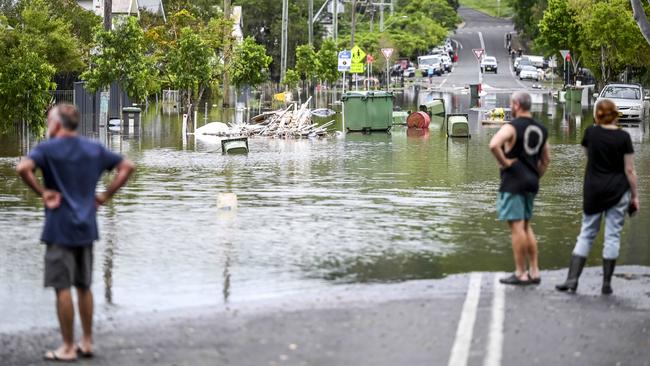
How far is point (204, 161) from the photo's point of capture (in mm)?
26859

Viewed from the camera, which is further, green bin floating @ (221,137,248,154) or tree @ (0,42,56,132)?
green bin floating @ (221,137,248,154)

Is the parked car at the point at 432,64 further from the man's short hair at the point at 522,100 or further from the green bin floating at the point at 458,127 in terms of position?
the man's short hair at the point at 522,100

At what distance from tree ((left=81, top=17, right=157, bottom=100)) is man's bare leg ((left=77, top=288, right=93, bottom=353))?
30.1 m

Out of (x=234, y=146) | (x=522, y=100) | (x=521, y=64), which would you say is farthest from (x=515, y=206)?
(x=521, y=64)

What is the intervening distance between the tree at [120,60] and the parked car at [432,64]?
69786 millimetres

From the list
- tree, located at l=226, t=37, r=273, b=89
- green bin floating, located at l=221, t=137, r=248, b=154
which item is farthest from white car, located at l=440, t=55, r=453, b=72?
green bin floating, located at l=221, t=137, r=248, b=154

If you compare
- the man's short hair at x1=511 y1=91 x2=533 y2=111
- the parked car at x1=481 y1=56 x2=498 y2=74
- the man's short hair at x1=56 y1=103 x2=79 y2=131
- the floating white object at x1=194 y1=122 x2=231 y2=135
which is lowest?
the floating white object at x1=194 y1=122 x2=231 y2=135

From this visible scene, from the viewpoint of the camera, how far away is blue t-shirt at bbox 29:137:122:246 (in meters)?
8.82

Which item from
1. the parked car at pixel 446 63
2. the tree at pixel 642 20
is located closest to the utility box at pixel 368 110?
the tree at pixel 642 20

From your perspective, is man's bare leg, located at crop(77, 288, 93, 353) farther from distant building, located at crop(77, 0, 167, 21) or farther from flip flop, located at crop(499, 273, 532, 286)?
distant building, located at crop(77, 0, 167, 21)

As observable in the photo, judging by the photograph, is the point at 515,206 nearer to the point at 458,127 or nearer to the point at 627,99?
the point at 458,127

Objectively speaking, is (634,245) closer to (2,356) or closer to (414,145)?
(2,356)

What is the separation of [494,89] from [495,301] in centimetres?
7814

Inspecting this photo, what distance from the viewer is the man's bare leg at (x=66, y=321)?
29.0 feet
